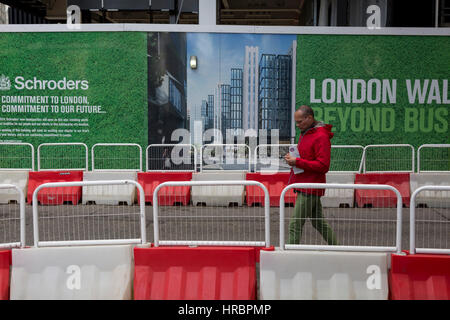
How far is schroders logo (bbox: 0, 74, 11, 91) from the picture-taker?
1363 centimetres

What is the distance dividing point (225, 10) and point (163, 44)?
337 cm

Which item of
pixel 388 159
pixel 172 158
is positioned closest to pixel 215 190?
pixel 172 158

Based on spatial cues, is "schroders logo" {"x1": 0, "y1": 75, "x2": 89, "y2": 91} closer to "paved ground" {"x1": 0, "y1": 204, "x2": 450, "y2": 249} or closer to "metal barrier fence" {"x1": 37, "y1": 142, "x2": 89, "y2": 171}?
"metal barrier fence" {"x1": 37, "y1": 142, "x2": 89, "y2": 171}

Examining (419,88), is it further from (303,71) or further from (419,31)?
(303,71)

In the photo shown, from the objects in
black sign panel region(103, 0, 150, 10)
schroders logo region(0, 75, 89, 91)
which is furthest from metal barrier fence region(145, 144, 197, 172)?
black sign panel region(103, 0, 150, 10)

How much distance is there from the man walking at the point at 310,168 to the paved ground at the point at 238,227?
0.21 m

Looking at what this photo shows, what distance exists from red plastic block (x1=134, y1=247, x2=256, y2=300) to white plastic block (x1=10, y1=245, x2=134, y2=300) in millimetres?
171

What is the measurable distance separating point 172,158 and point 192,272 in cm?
813

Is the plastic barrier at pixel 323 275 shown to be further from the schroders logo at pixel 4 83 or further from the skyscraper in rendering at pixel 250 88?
the schroders logo at pixel 4 83

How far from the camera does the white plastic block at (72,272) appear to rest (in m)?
4.44

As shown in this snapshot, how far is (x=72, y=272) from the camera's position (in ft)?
14.6

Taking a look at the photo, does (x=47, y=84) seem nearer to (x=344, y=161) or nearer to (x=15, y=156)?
(x=15, y=156)

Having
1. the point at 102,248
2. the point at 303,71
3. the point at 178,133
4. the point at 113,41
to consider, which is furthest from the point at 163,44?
the point at 102,248

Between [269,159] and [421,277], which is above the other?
[269,159]
